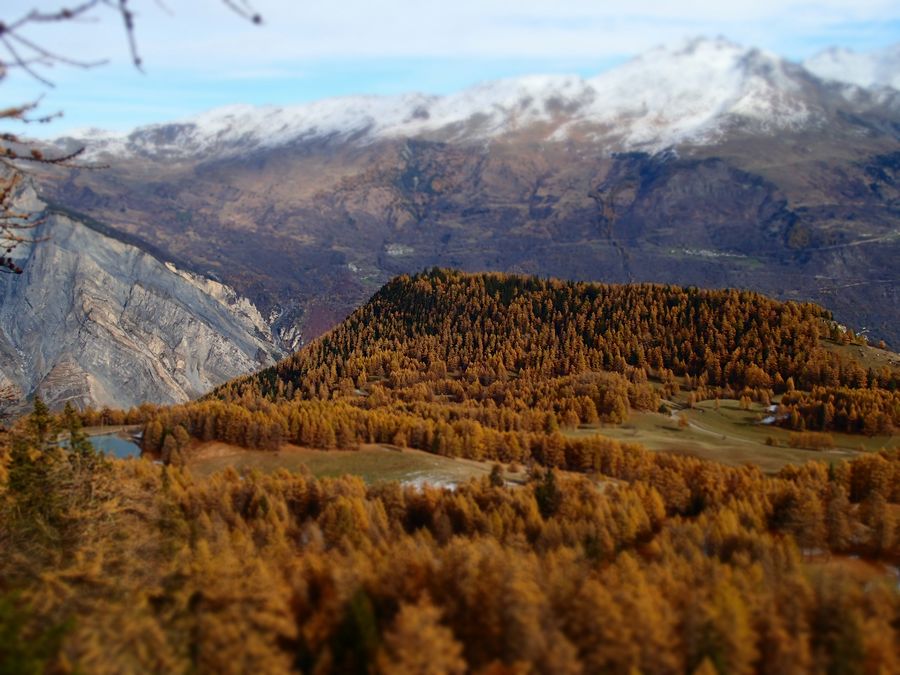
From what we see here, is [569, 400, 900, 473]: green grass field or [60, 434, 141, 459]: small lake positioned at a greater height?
[569, 400, 900, 473]: green grass field

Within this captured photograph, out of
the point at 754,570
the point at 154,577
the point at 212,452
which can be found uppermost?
the point at 154,577

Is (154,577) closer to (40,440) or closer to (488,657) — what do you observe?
(488,657)

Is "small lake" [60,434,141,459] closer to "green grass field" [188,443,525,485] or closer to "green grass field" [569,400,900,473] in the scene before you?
"green grass field" [188,443,525,485]

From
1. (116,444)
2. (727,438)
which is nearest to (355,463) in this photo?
(116,444)

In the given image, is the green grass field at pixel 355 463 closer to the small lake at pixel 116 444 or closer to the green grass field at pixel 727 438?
the small lake at pixel 116 444

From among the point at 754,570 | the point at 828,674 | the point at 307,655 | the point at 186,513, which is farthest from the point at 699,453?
the point at 307,655

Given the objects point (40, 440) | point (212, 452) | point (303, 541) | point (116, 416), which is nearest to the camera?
point (40, 440)

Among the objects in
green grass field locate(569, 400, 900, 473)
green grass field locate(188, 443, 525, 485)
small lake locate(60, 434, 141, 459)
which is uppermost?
green grass field locate(569, 400, 900, 473)

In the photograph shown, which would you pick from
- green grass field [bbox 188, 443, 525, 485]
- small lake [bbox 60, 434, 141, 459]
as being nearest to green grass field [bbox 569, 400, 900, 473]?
green grass field [bbox 188, 443, 525, 485]

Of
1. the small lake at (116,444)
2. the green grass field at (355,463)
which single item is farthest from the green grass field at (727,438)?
the small lake at (116,444)
